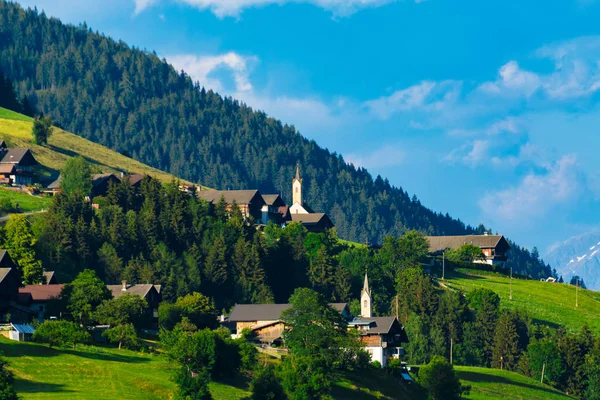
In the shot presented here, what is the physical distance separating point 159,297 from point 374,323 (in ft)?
74.3

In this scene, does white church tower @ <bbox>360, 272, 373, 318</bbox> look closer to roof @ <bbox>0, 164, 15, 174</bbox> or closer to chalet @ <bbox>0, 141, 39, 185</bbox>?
chalet @ <bbox>0, 141, 39, 185</bbox>

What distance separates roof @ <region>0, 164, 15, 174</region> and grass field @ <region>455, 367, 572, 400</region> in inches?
3023

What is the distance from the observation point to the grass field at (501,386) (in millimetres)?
118625

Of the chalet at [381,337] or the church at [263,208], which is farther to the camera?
the church at [263,208]

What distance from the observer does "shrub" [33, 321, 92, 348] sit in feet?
303

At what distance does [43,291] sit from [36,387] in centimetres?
3067

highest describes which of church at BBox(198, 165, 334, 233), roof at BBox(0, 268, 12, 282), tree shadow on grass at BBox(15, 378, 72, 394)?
church at BBox(198, 165, 334, 233)

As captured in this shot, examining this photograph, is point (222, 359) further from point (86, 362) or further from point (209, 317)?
point (209, 317)

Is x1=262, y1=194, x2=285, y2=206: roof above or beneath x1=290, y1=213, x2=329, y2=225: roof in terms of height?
above

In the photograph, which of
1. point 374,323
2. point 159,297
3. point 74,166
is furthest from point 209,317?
point 74,166

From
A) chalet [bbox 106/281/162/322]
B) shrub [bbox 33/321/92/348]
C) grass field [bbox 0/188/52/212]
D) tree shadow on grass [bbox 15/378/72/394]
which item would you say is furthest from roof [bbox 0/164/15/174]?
tree shadow on grass [bbox 15/378/72/394]

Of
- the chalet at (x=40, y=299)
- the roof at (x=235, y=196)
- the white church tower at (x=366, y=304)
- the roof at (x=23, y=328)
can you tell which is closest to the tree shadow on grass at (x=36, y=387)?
the roof at (x=23, y=328)

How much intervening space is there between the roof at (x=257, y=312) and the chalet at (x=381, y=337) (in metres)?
3.56

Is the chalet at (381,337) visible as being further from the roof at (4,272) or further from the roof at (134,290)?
the roof at (4,272)
